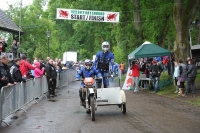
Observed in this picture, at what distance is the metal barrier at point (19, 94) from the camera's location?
36.6 feet

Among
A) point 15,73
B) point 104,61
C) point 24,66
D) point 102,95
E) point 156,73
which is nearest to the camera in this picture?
A: point 102,95

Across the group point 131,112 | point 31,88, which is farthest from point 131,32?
point 131,112

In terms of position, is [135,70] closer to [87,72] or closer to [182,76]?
[182,76]

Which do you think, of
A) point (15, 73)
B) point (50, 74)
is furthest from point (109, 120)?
point (50, 74)

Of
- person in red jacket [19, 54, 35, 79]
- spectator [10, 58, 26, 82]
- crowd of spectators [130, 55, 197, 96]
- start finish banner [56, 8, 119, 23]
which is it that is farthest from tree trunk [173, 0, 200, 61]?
spectator [10, 58, 26, 82]

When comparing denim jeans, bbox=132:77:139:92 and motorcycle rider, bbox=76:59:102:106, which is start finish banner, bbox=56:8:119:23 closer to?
denim jeans, bbox=132:77:139:92

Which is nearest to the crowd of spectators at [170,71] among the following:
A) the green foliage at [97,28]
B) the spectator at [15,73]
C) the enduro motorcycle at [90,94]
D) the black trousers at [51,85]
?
the black trousers at [51,85]

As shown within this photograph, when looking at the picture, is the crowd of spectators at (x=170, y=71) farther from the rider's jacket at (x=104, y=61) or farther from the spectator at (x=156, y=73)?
the rider's jacket at (x=104, y=61)

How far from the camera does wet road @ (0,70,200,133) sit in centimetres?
1018

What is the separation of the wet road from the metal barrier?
13.0 inches

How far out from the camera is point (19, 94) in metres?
13.7

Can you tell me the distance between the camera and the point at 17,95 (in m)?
13.3

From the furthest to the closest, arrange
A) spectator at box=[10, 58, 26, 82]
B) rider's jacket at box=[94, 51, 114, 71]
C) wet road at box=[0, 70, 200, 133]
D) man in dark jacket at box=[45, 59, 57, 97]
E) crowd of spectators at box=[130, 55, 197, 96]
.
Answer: man in dark jacket at box=[45, 59, 57, 97] → crowd of spectators at box=[130, 55, 197, 96] → spectator at box=[10, 58, 26, 82] → rider's jacket at box=[94, 51, 114, 71] → wet road at box=[0, 70, 200, 133]

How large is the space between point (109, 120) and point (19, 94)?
369cm
